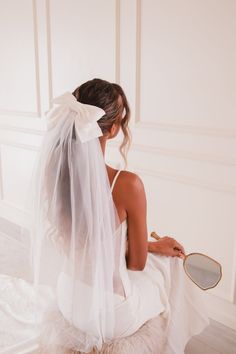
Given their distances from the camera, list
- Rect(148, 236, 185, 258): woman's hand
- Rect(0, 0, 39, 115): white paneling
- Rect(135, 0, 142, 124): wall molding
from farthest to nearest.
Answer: Rect(0, 0, 39, 115): white paneling → Rect(135, 0, 142, 124): wall molding → Rect(148, 236, 185, 258): woman's hand

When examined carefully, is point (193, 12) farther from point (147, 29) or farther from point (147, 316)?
point (147, 316)

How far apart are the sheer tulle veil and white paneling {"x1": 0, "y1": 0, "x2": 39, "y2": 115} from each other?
2457mm

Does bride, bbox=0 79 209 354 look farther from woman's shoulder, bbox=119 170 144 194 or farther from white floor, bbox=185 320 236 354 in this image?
white floor, bbox=185 320 236 354

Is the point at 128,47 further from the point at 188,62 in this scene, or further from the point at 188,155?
the point at 188,155

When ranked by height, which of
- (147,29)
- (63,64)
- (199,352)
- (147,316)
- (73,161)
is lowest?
(199,352)

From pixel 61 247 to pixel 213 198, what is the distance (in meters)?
1.20

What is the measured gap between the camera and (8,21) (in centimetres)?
398

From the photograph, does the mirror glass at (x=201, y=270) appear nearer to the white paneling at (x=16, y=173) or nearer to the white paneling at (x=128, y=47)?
the white paneling at (x=128, y=47)

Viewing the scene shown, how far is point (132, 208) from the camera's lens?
1.56 metres

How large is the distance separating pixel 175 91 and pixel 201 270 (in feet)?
4.14

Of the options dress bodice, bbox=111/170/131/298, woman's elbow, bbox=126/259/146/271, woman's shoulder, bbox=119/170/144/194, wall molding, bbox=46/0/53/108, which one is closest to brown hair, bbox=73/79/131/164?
woman's shoulder, bbox=119/170/144/194

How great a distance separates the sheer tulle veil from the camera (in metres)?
1.45

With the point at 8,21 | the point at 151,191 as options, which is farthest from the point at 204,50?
→ the point at 8,21

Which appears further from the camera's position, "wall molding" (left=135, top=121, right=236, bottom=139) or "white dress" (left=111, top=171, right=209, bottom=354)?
"wall molding" (left=135, top=121, right=236, bottom=139)
